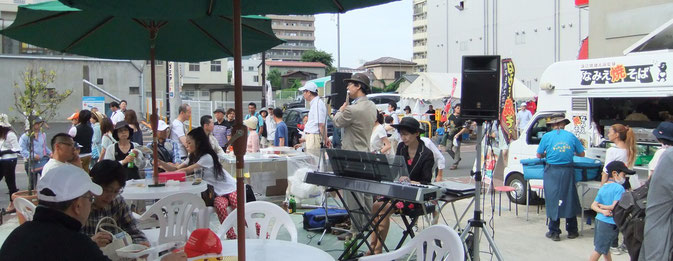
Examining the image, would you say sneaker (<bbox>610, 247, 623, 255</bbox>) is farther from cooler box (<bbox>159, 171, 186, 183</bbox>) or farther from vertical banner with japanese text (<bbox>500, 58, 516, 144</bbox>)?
cooler box (<bbox>159, 171, 186, 183</bbox>)

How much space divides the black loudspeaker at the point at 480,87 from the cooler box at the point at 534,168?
2.83 metres

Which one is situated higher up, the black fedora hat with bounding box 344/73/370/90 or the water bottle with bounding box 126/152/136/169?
the black fedora hat with bounding box 344/73/370/90

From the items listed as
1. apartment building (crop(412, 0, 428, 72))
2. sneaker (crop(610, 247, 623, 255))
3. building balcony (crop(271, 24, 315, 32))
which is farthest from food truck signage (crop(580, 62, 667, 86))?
building balcony (crop(271, 24, 315, 32))

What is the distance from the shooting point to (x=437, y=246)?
3.32 metres

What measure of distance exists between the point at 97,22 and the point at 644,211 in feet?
16.1

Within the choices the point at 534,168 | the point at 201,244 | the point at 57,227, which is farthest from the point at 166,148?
the point at 57,227

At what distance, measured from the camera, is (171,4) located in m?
2.84

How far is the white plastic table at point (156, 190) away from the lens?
5.12m

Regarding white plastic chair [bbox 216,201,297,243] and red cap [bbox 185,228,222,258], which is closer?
red cap [bbox 185,228,222,258]

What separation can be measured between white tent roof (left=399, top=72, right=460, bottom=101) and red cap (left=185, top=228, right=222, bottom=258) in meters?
19.3

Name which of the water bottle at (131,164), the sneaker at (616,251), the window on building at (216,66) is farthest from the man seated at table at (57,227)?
the window on building at (216,66)

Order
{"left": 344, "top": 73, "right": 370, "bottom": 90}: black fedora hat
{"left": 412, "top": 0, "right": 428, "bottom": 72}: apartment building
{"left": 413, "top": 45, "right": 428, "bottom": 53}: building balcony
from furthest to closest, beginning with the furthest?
{"left": 413, "top": 45, "right": 428, "bottom": 53}: building balcony < {"left": 412, "top": 0, "right": 428, "bottom": 72}: apartment building < {"left": 344, "top": 73, "right": 370, "bottom": 90}: black fedora hat

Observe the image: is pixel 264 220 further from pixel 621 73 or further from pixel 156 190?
pixel 621 73

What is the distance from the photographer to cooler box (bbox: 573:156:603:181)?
283 inches
